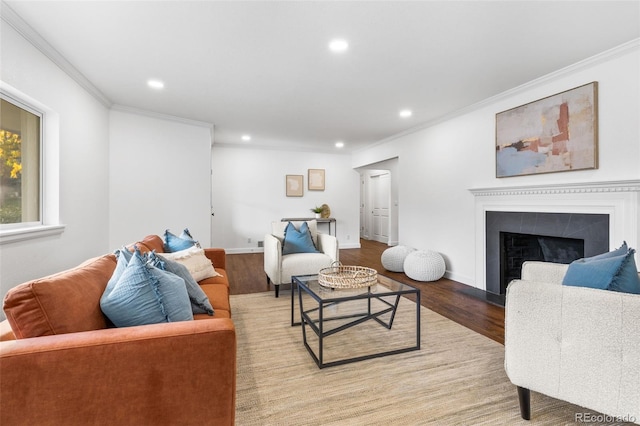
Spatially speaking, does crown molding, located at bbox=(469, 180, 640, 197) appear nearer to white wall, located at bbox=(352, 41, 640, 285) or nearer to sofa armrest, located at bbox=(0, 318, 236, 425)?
white wall, located at bbox=(352, 41, 640, 285)

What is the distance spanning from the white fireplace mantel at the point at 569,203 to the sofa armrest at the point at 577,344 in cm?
174

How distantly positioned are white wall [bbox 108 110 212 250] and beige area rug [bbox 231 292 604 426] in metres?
2.61

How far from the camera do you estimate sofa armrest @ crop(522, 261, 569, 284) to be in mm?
1950

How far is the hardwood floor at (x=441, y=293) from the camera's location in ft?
9.36

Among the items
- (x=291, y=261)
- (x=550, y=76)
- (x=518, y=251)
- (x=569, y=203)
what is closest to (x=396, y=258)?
(x=518, y=251)

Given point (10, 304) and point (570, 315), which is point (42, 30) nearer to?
point (10, 304)

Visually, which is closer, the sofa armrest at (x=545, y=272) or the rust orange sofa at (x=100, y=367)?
the rust orange sofa at (x=100, y=367)

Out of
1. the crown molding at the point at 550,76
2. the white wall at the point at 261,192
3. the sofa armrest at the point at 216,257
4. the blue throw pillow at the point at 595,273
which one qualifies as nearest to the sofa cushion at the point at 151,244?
the sofa armrest at the point at 216,257

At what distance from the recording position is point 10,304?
1.07 meters

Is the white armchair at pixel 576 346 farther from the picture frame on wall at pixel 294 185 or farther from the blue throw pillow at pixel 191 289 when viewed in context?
the picture frame on wall at pixel 294 185

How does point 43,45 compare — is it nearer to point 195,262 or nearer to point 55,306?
point 195,262

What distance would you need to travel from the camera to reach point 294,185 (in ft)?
23.8

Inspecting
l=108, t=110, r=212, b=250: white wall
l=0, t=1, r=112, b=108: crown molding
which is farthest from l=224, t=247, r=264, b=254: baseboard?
l=0, t=1, r=112, b=108: crown molding

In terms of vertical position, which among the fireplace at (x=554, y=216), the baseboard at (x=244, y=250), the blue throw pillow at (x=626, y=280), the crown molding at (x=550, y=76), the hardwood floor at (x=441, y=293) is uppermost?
the crown molding at (x=550, y=76)
